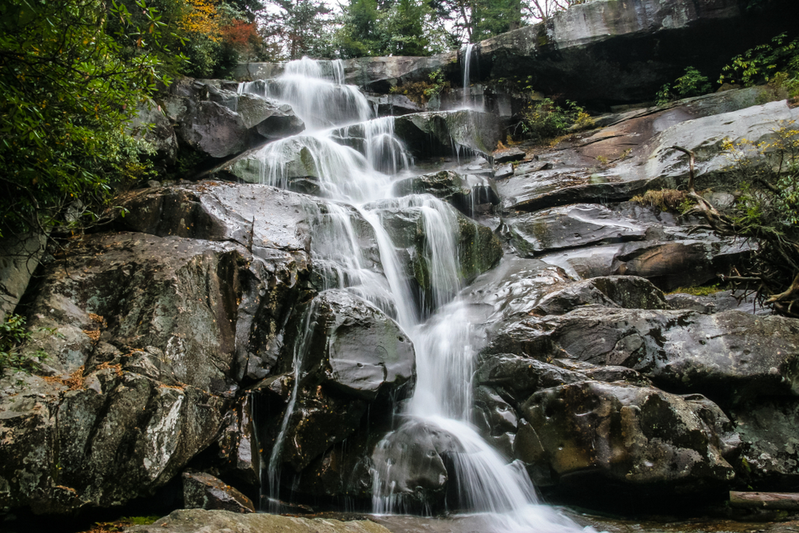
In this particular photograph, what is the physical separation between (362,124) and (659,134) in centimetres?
897

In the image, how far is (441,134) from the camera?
14445 mm

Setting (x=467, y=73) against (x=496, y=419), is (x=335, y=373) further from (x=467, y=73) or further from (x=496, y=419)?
(x=467, y=73)

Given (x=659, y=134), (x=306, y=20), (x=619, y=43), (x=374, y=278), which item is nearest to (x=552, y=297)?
(x=374, y=278)

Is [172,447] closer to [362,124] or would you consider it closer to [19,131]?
[19,131]

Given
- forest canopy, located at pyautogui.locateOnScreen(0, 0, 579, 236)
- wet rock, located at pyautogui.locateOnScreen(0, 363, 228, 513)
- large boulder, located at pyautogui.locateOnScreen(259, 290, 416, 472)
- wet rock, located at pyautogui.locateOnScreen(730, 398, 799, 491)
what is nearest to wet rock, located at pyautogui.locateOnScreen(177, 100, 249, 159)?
forest canopy, located at pyautogui.locateOnScreen(0, 0, 579, 236)

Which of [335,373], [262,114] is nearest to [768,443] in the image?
[335,373]

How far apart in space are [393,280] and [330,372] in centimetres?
349

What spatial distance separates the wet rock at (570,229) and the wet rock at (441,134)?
13.6ft

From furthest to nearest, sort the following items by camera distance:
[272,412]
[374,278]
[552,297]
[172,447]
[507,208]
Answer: [507,208]
[374,278]
[552,297]
[272,412]
[172,447]

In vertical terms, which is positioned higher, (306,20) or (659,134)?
(306,20)

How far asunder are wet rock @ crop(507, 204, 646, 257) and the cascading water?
2.22 metres

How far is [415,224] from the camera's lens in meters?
9.56

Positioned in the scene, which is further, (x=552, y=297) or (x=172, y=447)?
(x=552, y=297)

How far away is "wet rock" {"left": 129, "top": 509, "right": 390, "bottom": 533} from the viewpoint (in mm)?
2676
